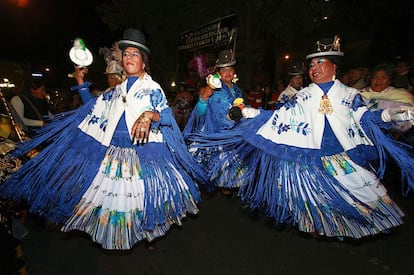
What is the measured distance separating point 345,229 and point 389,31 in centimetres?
1001

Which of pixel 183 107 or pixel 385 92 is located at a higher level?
pixel 385 92

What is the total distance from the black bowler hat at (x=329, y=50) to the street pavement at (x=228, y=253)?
2.03m

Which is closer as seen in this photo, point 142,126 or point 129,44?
point 142,126

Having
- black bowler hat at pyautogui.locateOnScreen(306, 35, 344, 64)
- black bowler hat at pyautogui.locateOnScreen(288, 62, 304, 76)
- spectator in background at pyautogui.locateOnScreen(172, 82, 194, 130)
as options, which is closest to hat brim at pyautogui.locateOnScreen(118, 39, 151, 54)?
black bowler hat at pyautogui.locateOnScreen(306, 35, 344, 64)

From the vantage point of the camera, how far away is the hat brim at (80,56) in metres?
2.92

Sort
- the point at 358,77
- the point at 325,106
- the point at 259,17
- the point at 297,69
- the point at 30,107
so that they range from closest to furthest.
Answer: the point at 325,106 → the point at 30,107 → the point at 297,69 → the point at 358,77 → the point at 259,17

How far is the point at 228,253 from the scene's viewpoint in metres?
3.14

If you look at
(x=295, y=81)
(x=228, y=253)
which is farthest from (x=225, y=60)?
(x=228, y=253)

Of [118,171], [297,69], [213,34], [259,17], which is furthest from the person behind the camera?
[259,17]

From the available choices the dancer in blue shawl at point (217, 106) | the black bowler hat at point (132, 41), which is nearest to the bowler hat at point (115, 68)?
the black bowler hat at point (132, 41)

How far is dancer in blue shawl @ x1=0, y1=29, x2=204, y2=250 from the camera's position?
2662 millimetres

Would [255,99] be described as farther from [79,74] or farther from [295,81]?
[79,74]

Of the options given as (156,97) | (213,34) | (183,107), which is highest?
(213,34)

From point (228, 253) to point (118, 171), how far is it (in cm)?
147
